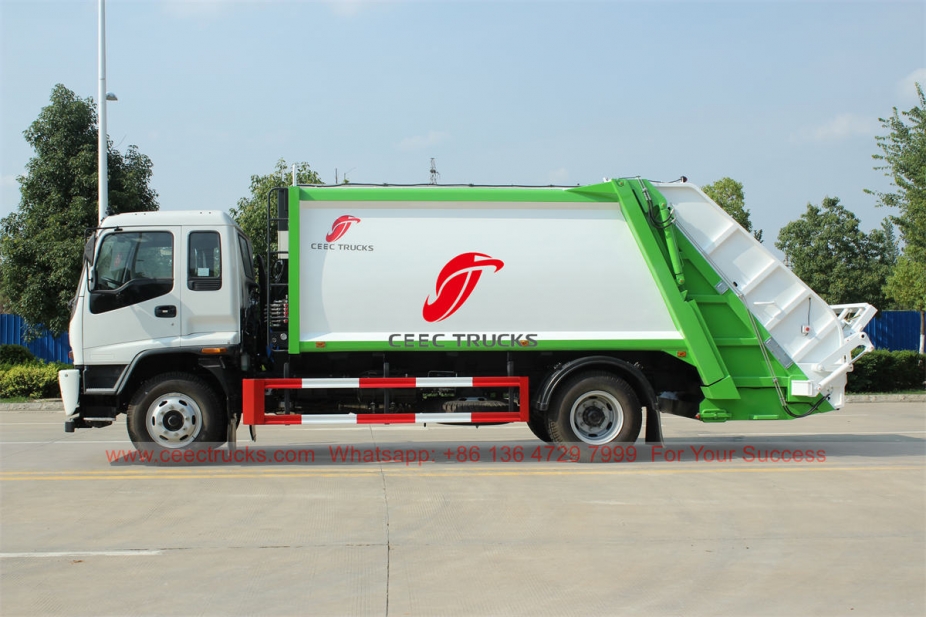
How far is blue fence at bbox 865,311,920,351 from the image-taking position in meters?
25.8

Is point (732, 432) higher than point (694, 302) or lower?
lower

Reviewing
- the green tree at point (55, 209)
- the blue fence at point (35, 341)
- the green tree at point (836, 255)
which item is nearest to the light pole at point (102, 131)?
the green tree at point (55, 209)

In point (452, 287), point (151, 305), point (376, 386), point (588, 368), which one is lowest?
point (376, 386)

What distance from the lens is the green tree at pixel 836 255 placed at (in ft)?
126

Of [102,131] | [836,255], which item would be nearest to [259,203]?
[102,131]

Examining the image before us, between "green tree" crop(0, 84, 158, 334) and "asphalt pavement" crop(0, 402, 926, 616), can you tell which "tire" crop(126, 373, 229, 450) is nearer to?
"asphalt pavement" crop(0, 402, 926, 616)

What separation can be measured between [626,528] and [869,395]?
1400cm

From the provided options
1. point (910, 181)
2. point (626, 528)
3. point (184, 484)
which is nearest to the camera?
point (626, 528)

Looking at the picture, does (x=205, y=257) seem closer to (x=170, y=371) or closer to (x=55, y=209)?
(x=170, y=371)

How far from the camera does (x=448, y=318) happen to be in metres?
9.53

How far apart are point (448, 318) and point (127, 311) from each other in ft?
11.6

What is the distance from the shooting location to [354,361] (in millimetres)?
9828

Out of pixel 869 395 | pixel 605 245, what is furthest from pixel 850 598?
pixel 869 395

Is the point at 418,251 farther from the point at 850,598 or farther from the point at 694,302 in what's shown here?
the point at 850,598
